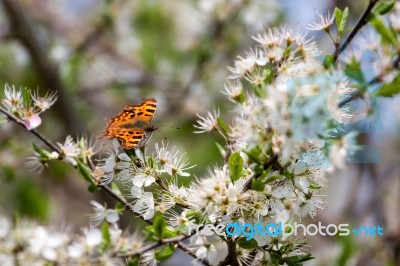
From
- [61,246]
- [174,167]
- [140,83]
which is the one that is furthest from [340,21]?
[140,83]

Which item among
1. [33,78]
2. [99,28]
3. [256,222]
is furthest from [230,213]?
[33,78]

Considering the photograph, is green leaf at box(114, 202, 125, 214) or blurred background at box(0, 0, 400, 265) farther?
blurred background at box(0, 0, 400, 265)

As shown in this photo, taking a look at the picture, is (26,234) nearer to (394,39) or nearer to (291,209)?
(291,209)

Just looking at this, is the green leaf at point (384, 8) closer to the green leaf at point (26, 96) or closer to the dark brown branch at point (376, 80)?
the dark brown branch at point (376, 80)

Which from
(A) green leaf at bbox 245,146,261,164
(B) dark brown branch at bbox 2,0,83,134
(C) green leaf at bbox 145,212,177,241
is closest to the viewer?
(A) green leaf at bbox 245,146,261,164

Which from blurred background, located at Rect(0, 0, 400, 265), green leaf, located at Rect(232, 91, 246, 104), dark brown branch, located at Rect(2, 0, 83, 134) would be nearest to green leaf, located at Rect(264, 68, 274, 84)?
green leaf, located at Rect(232, 91, 246, 104)

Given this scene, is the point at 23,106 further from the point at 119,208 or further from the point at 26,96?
the point at 119,208

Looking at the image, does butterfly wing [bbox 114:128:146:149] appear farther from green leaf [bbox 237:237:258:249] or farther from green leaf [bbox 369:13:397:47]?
green leaf [bbox 369:13:397:47]

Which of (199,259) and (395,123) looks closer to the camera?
(199,259)
